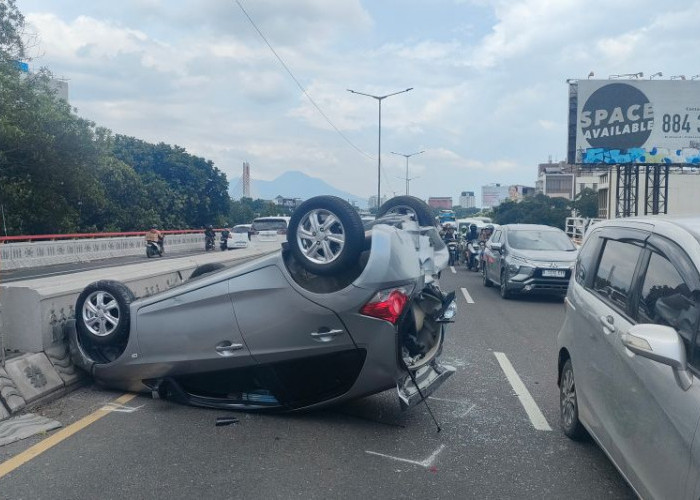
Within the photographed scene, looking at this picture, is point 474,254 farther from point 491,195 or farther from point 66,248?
point 491,195

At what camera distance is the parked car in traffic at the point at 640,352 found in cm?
321

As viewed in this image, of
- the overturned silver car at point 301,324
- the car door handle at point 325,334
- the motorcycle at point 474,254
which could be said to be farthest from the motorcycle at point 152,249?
the car door handle at point 325,334

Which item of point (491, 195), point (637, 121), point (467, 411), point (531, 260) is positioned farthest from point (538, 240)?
point (491, 195)

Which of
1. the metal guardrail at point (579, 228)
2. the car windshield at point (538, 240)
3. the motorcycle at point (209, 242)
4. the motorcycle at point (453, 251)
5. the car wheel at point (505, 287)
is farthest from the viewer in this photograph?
the motorcycle at point (209, 242)

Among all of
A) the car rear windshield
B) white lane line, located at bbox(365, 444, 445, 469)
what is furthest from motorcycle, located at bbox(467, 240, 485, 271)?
white lane line, located at bbox(365, 444, 445, 469)

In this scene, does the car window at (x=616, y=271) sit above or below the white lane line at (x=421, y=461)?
above

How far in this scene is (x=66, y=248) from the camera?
28594 millimetres

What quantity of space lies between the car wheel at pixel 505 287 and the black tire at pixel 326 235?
10013 millimetres

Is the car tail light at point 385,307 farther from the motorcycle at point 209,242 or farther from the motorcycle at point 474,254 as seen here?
the motorcycle at point 209,242

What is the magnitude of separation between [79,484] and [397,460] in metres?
2.13

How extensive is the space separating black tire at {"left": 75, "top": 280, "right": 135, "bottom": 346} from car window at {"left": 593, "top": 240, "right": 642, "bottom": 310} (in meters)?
4.04

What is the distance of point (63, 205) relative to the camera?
106 ft

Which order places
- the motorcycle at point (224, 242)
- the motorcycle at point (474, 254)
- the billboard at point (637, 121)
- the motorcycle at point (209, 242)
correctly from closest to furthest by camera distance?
the motorcycle at point (474, 254)
the motorcycle at point (224, 242)
the billboard at point (637, 121)
the motorcycle at point (209, 242)

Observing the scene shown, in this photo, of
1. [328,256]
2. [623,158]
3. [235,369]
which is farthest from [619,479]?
[623,158]
